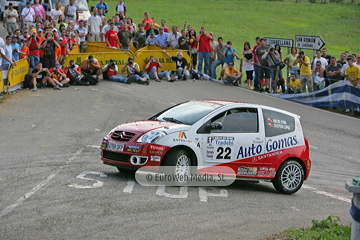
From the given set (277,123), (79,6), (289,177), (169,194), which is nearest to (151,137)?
(169,194)

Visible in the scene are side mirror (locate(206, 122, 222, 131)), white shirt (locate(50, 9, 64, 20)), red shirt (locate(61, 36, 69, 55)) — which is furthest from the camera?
white shirt (locate(50, 9, 64, 20))

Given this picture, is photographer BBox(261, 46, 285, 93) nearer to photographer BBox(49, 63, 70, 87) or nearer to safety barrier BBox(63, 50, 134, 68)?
safety barrier BBox(63, 50, 134, 68)

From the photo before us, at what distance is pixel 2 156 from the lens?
12953mm

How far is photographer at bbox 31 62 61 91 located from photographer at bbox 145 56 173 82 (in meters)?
5.11

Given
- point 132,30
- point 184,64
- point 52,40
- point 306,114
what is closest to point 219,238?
point 306,114

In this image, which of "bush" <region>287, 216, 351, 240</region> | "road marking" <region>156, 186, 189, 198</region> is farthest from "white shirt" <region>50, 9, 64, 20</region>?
"bush" <region>287, 216, 351, 240</region>

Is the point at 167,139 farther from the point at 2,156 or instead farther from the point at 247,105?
the point at 2,156

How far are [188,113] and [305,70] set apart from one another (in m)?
13.2

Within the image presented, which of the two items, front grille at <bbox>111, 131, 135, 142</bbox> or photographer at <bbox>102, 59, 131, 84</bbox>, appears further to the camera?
photographer at <bbox>102, 59, 131, 84</bbox>

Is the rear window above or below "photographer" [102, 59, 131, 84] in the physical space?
above

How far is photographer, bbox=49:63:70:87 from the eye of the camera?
22828 millimetres

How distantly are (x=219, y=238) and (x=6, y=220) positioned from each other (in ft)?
9.55

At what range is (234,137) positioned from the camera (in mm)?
11344

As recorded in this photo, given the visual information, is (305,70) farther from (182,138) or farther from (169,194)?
(169,194)
